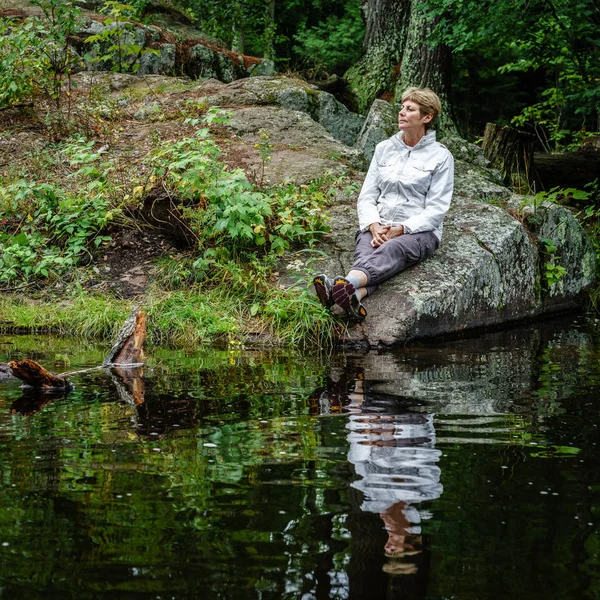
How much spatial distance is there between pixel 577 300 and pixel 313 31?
17963 millimetres

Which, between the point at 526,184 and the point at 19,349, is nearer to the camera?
the point at 19,349

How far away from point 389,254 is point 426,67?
5.10 meters

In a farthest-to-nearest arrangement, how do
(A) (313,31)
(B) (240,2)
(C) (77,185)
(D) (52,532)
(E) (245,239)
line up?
(A) (313,31) → (B) (240,2) → (C) (77,185) → (E) (245,239) → (D) (52,532)

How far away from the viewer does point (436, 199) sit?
659cm

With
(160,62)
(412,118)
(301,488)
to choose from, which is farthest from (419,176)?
(160,62)

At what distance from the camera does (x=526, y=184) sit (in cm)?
1023

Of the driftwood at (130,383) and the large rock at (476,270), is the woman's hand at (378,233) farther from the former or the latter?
the driftwood at (130,383)

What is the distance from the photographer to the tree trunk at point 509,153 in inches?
400

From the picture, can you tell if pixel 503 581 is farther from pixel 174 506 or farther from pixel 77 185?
pixel 77 185

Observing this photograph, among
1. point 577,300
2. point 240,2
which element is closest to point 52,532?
point 577,300

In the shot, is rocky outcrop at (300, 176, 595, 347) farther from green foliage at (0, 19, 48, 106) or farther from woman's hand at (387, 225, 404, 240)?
green foliage at (0, 19, 48, 106)

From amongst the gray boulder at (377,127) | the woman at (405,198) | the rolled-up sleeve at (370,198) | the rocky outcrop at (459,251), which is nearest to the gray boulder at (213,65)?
the rocky outcrop at (459,251)

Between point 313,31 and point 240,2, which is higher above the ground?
point 313,31

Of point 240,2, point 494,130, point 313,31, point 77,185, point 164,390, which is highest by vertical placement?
point 313,31
